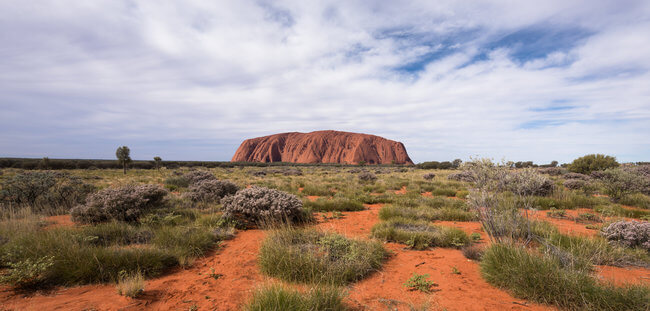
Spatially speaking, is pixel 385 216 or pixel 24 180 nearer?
pixel 385 216

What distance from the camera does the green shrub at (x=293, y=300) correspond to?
2703 millimetres

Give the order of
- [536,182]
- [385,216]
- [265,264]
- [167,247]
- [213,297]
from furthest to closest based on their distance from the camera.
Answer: [385,216] → [167,247] → [536,182] → [265,264] → [213,297]

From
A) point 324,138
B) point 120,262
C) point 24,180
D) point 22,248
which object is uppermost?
point 324,138

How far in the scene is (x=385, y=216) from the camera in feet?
26.1

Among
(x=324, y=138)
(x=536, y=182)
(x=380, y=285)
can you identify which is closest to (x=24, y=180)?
(x=380, y=285)

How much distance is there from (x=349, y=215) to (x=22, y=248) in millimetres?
7518

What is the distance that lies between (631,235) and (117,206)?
1240cm

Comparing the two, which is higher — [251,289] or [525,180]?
[525,180]

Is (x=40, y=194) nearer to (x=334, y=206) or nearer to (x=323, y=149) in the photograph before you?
(x=334, y=206)

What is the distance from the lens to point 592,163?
19062mm

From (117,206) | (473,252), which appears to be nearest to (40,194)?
(117,206)

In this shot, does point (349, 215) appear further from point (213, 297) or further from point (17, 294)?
point (17, 294)

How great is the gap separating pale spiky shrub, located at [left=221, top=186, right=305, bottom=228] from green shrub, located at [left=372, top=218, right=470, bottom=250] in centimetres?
251

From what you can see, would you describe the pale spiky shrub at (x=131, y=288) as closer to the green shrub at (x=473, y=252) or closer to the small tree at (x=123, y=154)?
the green shrub at (x=473, y=252)
